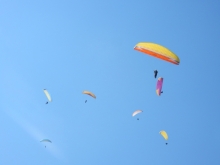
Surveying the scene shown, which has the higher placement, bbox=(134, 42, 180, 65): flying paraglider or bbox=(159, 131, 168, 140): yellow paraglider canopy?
bbox=(134, 42, 180, 65): flying paraglider

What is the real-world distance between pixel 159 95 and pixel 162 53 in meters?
5.98

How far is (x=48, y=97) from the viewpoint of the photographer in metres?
31.2

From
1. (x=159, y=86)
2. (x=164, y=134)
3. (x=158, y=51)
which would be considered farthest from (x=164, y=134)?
(x=158, y=51)

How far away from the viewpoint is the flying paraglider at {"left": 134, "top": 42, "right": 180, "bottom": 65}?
2080 centimetres

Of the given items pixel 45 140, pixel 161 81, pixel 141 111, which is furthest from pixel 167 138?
pixel 45 140

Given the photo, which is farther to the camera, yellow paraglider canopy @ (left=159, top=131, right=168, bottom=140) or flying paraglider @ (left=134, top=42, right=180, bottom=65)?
yellow paraglider canopy @ (left=159, top=131, right=168, bottom=140)

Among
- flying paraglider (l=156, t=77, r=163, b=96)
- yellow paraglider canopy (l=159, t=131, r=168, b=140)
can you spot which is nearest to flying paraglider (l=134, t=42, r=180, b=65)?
flying paraglider (l=156, t=77, r=163, b=96)

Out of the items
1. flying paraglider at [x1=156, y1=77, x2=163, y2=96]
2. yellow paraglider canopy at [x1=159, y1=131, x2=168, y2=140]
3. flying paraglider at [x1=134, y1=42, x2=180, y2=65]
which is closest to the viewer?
flying paraglider at [x1=134, y1=42, x2=180, y2=65]

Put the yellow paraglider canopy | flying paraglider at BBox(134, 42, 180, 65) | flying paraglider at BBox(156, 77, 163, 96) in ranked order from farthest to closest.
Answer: the yellow paraglider canopy < flying paraglider at BBox(156, 77, 163, 96) < flying paraglider at BBox(134, 42, 180, 65)

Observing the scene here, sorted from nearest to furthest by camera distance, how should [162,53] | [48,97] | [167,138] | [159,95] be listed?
[162,53] < [159,95] < [167,138] < [48,97]

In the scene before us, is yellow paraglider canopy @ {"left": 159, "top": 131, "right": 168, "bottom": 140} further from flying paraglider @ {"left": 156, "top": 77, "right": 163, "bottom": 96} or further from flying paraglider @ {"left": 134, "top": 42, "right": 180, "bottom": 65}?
flying paraglider @ {"left": 134, "top": 42, "right": 180, "bottom": 65}

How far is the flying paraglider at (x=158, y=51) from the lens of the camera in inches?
819

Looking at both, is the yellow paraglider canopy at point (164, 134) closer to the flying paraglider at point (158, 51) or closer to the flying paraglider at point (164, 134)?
the flying paraglider at point (164, 134)

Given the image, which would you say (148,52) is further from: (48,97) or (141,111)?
(48,97)
